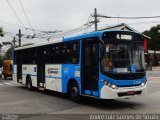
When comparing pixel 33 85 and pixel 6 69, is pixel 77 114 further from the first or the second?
pixel 6 69

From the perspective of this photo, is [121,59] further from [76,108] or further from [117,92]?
[76,108]

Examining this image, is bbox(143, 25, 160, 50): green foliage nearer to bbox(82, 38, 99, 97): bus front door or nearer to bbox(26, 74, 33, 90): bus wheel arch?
bbox(26, 74, 33, 90): bus wheel arch

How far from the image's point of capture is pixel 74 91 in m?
15.1

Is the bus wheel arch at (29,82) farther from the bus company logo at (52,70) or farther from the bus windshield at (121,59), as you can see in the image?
the bus windshield at (121,59)

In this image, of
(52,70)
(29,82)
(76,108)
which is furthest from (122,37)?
(29,82)

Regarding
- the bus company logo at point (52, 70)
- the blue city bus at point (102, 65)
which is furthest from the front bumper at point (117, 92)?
the bus company logo at point (52, 70)

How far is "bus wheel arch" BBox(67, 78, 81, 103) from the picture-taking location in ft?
48.7

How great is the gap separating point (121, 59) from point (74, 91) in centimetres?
307

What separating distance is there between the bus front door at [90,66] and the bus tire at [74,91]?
0.65 meters

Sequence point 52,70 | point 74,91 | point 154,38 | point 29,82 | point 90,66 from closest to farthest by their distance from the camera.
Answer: point 90,66
point 74,91
point 52,70
point 29,82
point 154,38

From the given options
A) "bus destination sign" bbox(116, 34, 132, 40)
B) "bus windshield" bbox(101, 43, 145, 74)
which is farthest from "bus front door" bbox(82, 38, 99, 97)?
"bus destination sign" bbox(116, 34, 132, 40)

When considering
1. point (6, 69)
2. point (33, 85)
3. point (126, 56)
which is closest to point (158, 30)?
point (6, 69)

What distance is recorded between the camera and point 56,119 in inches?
433

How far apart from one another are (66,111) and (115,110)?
70.2 inches
